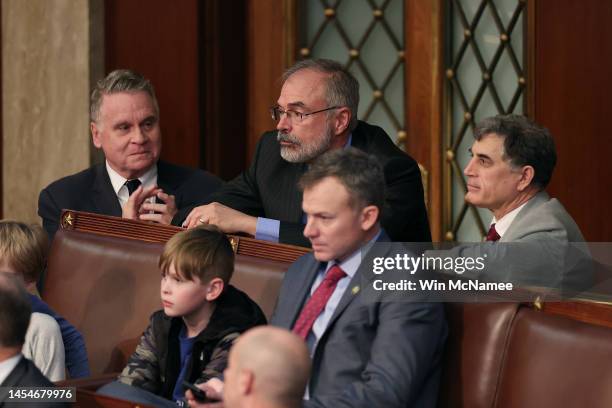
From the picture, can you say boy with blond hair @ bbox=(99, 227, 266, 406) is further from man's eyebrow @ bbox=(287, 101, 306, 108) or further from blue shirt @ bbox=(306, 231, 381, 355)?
man's eyebrow @ bbox=(287, 101, 306, 108)

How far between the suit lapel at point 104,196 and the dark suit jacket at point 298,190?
0.45 metres

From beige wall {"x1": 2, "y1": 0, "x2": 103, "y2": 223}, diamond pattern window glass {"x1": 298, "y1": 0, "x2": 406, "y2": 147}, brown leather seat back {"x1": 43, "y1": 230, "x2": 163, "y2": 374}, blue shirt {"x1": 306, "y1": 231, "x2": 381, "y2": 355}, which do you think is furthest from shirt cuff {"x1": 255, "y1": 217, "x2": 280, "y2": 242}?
beige wall {"x1": 2, "y1": 0, "x2": 103, "y2": 223}

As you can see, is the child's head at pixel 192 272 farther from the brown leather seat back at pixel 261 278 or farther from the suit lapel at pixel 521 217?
the suit lapel at pixel 521 217

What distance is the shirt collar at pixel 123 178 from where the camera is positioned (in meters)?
4.43

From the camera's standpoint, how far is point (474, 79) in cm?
527

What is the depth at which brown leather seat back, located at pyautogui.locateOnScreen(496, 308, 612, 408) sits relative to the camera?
2715 millimetres

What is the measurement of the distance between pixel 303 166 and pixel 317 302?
111 cm

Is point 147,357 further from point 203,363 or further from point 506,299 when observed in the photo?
point 506,299

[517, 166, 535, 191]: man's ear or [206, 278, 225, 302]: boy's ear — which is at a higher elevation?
[517, 166, 535, 191]: man's ear

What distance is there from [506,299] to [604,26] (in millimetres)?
2178

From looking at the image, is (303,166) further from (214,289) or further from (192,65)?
(192,65)

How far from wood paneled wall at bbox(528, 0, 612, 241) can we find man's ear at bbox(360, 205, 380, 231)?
2.16 metres

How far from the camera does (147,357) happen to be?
3.17 metres

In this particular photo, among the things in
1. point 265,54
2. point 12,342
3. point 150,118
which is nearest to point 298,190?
point 150,118
